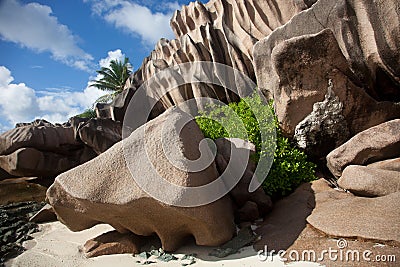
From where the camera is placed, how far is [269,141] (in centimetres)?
468

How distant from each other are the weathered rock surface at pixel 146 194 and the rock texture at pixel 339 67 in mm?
2041

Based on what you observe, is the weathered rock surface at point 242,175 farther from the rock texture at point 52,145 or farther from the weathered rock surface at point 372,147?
the rock texture at point 52,145

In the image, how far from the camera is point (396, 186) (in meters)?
3.21

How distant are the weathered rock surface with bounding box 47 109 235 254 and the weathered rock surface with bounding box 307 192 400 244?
1.12 meters

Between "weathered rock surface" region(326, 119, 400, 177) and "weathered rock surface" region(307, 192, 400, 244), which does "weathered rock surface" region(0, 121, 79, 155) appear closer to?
"weathered rock surface" region(326, 119, 400, 177)

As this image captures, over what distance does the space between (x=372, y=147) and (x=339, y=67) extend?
1365mm

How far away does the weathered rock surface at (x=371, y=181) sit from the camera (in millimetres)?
3238

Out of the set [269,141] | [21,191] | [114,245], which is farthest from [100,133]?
[269,141]

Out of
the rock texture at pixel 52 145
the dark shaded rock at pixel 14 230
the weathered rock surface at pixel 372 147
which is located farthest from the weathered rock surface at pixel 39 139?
the weathered rock surface at pixel 372 147

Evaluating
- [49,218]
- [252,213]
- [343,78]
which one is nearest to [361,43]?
[343,78]

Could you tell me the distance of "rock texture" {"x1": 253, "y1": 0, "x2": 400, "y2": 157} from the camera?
4.39 meters

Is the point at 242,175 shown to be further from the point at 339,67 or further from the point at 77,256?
the point at 77,256

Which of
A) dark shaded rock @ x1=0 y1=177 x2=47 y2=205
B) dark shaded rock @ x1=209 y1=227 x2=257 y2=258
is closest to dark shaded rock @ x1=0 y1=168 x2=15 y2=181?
dark shaded rock @ x1=0 y1=177 x2=47 y2=205

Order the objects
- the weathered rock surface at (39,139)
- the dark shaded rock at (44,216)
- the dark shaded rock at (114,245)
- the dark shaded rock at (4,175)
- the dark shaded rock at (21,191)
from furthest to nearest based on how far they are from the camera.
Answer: the dark shaded rock at (4,175)
the weathered rock surface at (39,139)
the dark shaded rock at (21,191)
the dark shaded rock at (44,216)
the dark shaded rock at (114,245)
